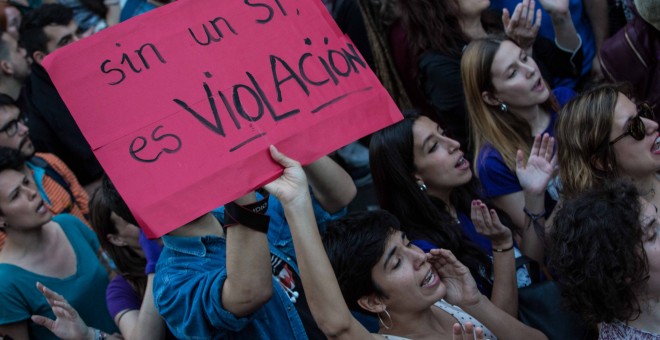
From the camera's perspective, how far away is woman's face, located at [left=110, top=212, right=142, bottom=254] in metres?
3.81

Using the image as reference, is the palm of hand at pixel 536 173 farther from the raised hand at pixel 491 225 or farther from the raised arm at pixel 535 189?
the raised hand at pixel 491 225

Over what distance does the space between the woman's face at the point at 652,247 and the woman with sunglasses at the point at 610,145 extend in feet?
1.85

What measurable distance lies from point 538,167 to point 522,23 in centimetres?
97

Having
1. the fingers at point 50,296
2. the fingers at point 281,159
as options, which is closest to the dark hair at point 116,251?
the fingers at point 50,296

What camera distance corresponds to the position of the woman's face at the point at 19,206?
154 inches

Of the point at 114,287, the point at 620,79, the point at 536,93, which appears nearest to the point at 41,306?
the point at 114,287

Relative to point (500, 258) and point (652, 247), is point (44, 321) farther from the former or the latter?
point (652, 247)

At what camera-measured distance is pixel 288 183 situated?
250 centimetres

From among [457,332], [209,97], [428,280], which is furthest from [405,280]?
[209,97]

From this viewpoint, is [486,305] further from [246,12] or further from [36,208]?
[36,208]

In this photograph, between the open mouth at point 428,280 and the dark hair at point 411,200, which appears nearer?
the open mouth at point 428,280

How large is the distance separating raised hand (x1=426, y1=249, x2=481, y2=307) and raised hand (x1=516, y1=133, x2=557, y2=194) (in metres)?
0.68

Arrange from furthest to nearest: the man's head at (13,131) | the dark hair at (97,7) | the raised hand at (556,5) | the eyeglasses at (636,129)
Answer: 1. the dark hair at (97,7)
2. the man's head at (13,131)
3. the raised hand at (556,5)
4. the eyeglasses at (636,129)

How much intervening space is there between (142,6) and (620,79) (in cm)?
307
